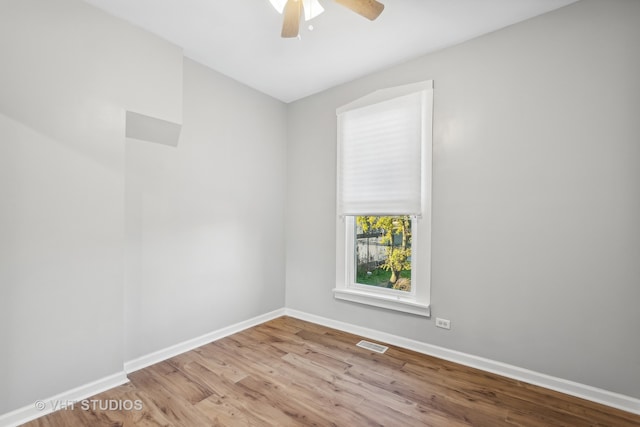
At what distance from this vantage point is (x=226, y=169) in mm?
3191

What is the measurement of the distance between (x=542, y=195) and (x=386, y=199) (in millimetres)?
1255

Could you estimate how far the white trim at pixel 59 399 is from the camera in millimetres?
1785

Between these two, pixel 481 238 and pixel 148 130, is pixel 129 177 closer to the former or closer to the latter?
pixel 148 130

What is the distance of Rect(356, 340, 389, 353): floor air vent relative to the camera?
9.22 ft

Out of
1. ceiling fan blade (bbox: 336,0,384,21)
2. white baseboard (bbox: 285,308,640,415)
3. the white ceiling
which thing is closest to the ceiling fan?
ceiling fan blade (bbox: 336,0,384,21)

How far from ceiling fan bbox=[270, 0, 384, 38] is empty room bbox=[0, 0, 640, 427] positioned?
0.6 inches

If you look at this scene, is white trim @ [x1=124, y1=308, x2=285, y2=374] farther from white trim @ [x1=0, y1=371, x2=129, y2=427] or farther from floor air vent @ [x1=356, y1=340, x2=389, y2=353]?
floor air vent @ [x1=356, y1=340, x2=389, y2=353]

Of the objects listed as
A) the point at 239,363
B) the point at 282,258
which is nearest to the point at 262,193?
the point at 282,258

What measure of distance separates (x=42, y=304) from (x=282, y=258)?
2339 mm

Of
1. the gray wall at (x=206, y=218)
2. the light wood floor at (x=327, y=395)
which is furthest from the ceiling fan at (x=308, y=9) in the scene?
the light wood floor at (x=327, y=395)

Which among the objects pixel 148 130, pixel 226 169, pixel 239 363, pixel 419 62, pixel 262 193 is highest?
pixel 419 62

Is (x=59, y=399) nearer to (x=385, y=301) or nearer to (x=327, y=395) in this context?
(x=327, y=395)

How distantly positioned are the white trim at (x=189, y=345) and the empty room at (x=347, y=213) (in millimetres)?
20

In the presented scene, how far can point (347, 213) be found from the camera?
327 centimetres
